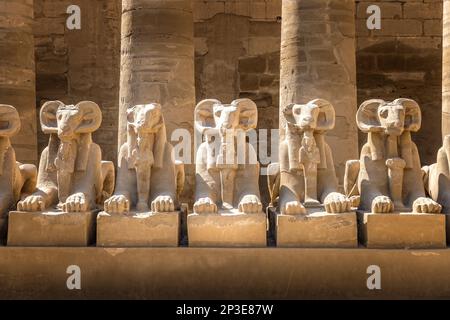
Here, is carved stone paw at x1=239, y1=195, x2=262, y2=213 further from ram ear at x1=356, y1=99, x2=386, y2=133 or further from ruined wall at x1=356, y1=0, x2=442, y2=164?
ruined wall at x1=356, y1=0, x2=442, y2=164

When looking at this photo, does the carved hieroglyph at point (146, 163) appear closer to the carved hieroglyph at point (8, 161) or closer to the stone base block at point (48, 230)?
the stone base block at point (48, 230)

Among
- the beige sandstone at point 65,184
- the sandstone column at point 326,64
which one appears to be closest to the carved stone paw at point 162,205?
the beige sandstone at point 65,184

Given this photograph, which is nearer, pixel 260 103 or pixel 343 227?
pixel 343 227

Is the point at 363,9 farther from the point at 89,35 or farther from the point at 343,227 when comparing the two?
the point at 343,227

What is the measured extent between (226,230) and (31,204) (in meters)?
1.68

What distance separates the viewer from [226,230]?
6645 millimetres

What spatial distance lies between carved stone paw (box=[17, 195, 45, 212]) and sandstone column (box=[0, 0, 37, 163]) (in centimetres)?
464

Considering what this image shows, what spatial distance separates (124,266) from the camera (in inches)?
259

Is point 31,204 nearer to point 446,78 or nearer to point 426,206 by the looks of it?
point 426,206

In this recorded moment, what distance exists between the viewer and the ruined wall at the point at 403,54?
14.7m

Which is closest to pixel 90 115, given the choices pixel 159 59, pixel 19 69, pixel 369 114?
pixel 369 114

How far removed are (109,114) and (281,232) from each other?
8306 mm
